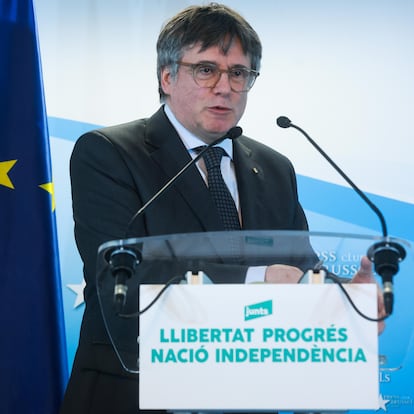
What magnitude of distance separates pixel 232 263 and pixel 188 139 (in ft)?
3.51

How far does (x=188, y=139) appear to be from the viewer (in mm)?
2896

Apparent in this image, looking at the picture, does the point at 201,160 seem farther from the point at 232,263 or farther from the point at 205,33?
the point at 232,263

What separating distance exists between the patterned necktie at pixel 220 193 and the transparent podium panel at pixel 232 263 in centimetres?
78

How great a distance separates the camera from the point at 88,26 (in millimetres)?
3537

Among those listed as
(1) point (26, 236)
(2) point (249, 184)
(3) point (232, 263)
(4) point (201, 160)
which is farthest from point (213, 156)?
(3) point (232, 263)

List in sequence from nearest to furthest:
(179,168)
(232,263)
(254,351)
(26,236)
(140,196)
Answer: (254,351) < (232,263) < (140,196) < (179,168) < (26,236)

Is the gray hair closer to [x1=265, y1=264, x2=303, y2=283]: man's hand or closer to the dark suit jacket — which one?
the dark suit jacket

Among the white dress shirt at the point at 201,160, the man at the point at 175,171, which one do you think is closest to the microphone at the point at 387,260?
the man at the point at 175,171

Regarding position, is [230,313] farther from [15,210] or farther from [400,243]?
[15,210]

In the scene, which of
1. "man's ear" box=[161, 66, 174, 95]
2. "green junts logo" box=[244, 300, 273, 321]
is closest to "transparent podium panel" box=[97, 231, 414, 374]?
"green junts logo" box=[244, 300, 273, 321]

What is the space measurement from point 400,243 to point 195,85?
121 centimetres

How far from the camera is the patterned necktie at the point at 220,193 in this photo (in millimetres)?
2713

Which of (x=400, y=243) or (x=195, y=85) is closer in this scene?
(x=400, y=243)

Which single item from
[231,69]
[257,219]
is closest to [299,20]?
[231,69]
